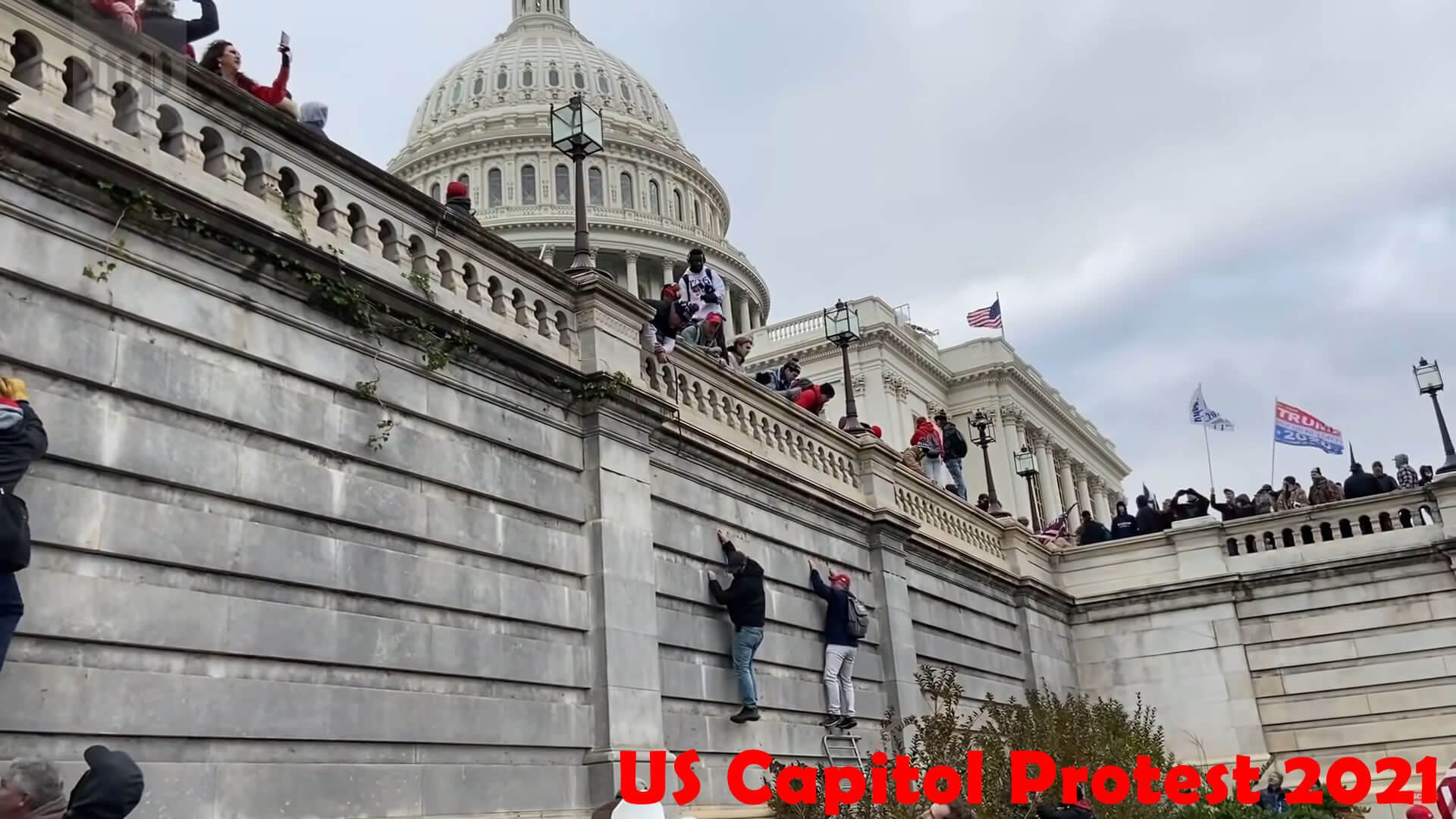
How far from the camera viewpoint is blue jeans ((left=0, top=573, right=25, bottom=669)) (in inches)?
279

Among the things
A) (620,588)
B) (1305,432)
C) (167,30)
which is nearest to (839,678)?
(620,588)

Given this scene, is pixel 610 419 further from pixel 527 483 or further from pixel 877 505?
pixel 877 505

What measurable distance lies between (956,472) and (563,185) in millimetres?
57302

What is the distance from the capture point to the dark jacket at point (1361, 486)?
85.8 ft

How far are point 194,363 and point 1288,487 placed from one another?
82.1 ft

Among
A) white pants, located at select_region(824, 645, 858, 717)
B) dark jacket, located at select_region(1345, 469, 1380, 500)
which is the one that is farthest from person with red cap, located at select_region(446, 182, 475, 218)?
dark jacket, located at select_region(1345, 469, 1380, 500)

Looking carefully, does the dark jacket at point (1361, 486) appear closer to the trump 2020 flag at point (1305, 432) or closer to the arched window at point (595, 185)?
the trump 2020 flag at point (1305, 432)

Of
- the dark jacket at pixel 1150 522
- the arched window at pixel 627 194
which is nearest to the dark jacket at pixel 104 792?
the dark jacket at pixel 1150 522

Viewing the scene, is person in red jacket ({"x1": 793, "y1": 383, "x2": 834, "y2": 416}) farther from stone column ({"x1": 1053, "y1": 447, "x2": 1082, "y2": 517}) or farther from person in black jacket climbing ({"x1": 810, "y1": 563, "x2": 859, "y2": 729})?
stone column ({"x1": 1053, "y1": 447, "x2": 1082, "y2": 517})

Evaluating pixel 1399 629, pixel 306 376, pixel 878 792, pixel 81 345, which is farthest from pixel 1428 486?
pixel 81 345

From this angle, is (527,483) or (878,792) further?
(878,792)

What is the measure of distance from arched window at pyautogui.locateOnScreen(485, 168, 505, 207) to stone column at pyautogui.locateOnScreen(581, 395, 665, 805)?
6841cm

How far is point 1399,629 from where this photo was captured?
24766 millimetres

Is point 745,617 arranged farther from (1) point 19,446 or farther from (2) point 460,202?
(1) point 19,446
